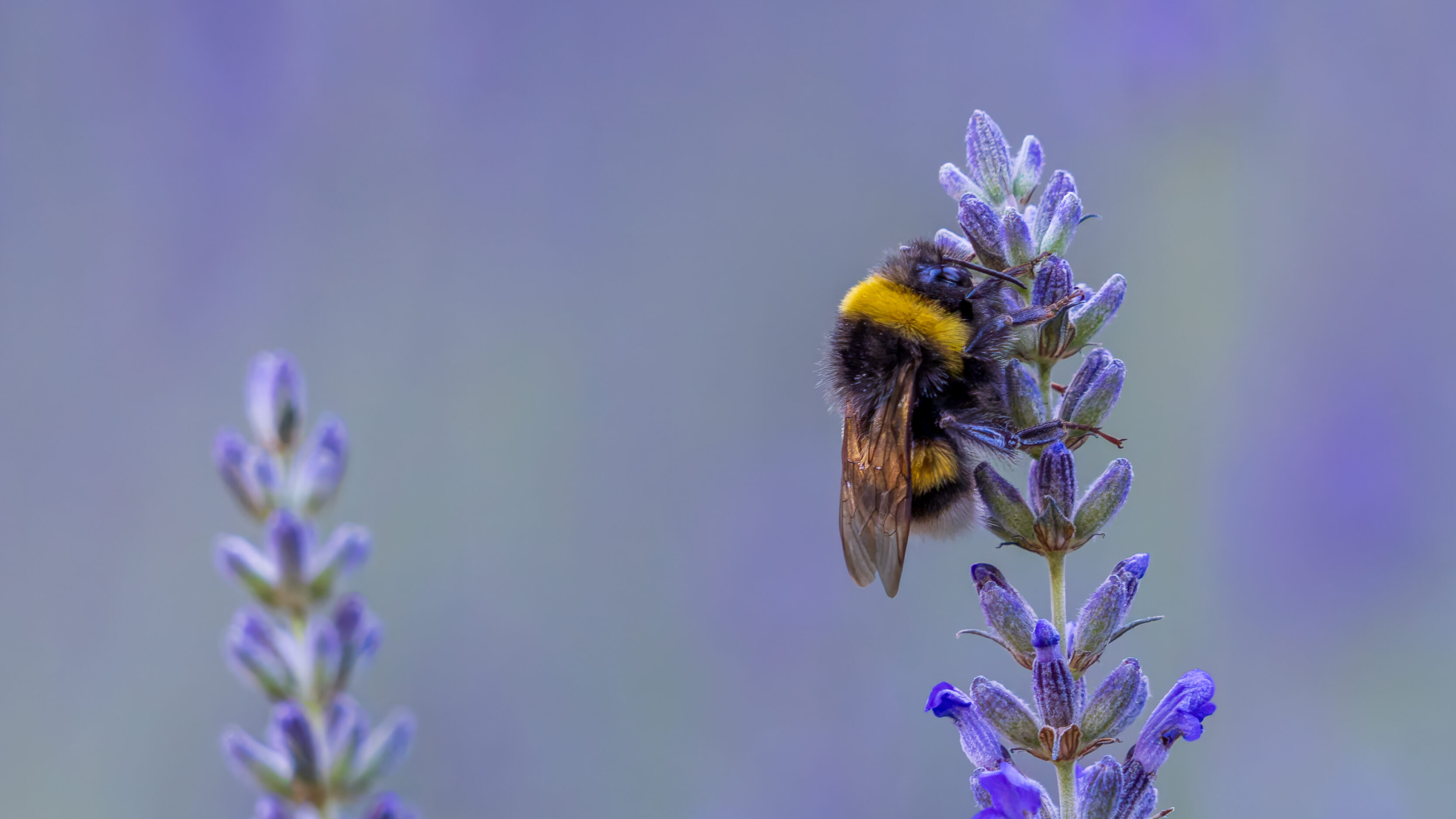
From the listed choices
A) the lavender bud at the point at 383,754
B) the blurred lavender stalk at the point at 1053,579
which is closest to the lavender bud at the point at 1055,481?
the blurred lavender stalk at the point at 1053,579

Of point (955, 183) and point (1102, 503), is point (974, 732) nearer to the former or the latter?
point (1102, 503)

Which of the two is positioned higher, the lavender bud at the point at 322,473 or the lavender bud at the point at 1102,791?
the lavender bud at the point at 322,473

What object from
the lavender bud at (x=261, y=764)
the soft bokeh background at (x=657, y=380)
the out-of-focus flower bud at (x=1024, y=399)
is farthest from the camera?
the soft bokeh background at (x=657, y=380)

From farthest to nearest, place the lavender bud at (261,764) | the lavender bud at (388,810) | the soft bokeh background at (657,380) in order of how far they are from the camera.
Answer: the soft bokeh background at (657,380) → the lavender bud at (261,764) → the lavender bud at (388,810)

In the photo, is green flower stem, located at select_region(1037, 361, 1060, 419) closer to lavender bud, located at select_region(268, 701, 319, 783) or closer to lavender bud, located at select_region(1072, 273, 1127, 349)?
lavender bud, located at select_region(1072, 273, 1127, 349)

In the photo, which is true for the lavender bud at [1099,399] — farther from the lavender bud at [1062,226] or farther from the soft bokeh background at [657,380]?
the soft bokeh background at [657,380]

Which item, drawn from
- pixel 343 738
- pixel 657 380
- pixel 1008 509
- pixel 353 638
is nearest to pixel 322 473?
pixel 353 638

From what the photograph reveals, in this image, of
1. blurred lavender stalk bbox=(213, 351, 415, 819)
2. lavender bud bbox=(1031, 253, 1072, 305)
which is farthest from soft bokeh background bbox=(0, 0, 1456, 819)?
blurred lavender stalk bbox=(213, 351, 415, 819)

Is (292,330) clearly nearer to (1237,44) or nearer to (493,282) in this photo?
(493,282)
